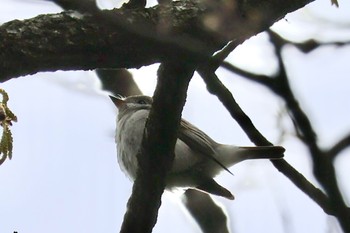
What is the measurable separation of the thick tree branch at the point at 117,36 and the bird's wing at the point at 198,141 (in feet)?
6.98

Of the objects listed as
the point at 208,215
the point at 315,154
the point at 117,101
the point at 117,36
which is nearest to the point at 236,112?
the point at 208,215

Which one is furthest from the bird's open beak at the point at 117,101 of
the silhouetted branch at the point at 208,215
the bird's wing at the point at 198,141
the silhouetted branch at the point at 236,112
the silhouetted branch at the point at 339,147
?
the silhouetted branch at the point at 339,147

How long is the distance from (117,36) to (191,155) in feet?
8.26

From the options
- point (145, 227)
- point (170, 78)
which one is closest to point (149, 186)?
point (145, 227)

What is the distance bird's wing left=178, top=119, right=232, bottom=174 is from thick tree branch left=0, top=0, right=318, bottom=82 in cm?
213

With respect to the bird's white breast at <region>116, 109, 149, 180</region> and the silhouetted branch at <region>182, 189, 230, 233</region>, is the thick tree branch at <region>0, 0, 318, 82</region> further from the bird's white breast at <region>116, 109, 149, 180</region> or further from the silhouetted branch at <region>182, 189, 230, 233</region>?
the bird's white breast at <region>116, 109, 149, 180</region>

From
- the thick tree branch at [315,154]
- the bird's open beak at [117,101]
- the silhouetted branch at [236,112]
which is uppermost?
the bird's open beak at [117,101]

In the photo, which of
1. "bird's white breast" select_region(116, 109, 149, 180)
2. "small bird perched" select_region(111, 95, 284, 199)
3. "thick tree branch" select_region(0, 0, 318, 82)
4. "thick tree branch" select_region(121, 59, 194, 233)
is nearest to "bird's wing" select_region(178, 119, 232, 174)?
"small bird perched" select_region(111, 95, 284, 199)

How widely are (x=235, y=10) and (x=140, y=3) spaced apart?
0.51 meters

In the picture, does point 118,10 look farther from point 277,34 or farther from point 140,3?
point 277,34

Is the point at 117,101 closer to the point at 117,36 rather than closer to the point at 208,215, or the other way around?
the point at 208,215

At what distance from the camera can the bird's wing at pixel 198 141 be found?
17.8 feet

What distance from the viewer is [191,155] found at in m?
5.43

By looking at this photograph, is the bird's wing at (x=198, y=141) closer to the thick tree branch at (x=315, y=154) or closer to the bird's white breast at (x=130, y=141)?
the bird's white breast at (x=130, y=141)
